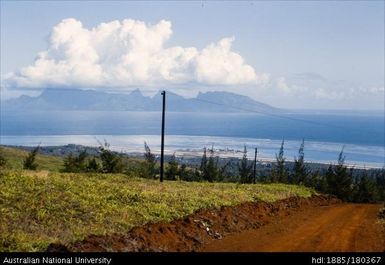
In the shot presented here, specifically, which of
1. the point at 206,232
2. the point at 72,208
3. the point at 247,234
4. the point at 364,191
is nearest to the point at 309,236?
the point at 247,234

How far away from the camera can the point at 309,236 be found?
66.4 feet

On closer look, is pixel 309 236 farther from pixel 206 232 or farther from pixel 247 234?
pixel 206 232

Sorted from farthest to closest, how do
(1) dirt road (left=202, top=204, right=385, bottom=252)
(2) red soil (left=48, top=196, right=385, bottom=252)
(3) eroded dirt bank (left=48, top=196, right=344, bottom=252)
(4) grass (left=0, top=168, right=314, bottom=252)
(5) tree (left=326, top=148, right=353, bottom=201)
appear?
(5) tree (left=326, top=148, right=353, bottom=201) → (1) dirt road (left=202, top=204, right=385, bottom=252) → (2) red soil (left=48, top=196, right=385, bottom=252) → (4) grass (left=0, top=168, right=314, bottom=252) → (3) eroded dirt bank (left=48, top=196, right=344, bottom=252)

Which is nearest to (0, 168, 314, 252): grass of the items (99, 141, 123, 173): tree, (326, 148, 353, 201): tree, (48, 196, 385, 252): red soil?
(48, 196, 385, 252): red soil

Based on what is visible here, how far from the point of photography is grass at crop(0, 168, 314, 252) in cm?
1594

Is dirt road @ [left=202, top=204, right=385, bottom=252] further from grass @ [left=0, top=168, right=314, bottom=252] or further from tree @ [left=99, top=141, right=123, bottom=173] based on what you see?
tree @ [left=99, top=141, right=123, bottom=173]

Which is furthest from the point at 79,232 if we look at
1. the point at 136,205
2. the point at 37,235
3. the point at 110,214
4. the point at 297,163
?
the point at 297,163

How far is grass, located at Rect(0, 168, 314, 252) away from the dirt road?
3380mm

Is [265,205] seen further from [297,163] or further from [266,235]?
[297,163]

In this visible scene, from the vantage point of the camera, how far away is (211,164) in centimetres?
9206

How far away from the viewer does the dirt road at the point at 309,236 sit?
17609 mm

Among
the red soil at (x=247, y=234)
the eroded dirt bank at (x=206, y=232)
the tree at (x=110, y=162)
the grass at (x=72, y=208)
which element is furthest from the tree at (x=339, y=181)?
the grass at (x=72, y=208)

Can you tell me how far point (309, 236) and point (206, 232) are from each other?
4413mm
